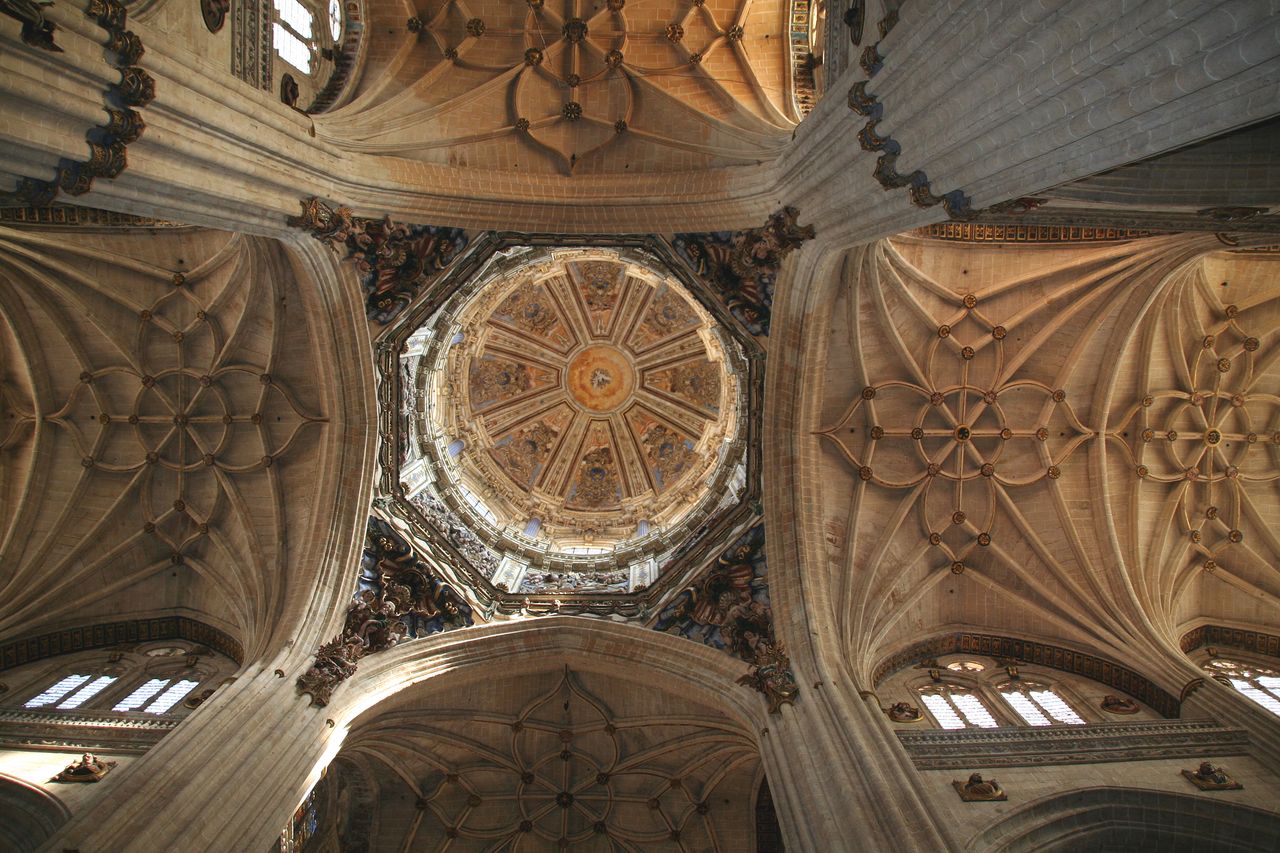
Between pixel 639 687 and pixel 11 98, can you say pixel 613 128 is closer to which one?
pixel 11 98

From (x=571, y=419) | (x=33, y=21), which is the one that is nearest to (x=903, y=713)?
(x=33, y=21)

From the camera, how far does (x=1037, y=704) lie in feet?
43.0

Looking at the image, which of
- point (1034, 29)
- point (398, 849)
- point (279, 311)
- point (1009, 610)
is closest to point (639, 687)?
point (398, 849)

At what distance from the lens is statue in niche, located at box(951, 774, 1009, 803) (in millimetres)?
10008

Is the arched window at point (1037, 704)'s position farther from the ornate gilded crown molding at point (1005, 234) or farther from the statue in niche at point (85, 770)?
the statue in niche at point (85, 770)

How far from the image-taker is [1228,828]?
9625 millimetres

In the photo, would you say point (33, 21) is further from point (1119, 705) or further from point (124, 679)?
→ point (1119, 705)

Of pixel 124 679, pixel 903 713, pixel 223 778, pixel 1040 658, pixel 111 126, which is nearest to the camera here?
pixel 111 126

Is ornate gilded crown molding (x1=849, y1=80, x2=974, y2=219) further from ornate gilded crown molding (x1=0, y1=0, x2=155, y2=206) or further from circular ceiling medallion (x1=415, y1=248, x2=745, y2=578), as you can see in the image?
circular ceiling medallion (x1=415, y1=248, x2=745, y2=578)

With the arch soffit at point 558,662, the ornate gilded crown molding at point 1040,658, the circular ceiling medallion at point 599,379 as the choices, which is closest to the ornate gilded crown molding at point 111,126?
the arch soffit at point 558,662

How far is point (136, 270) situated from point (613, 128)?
9.90 m

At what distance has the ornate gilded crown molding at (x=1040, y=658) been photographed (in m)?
13.1

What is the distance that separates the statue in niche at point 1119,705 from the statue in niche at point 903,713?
340 centimetres

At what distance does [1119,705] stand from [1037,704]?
4.47ft
